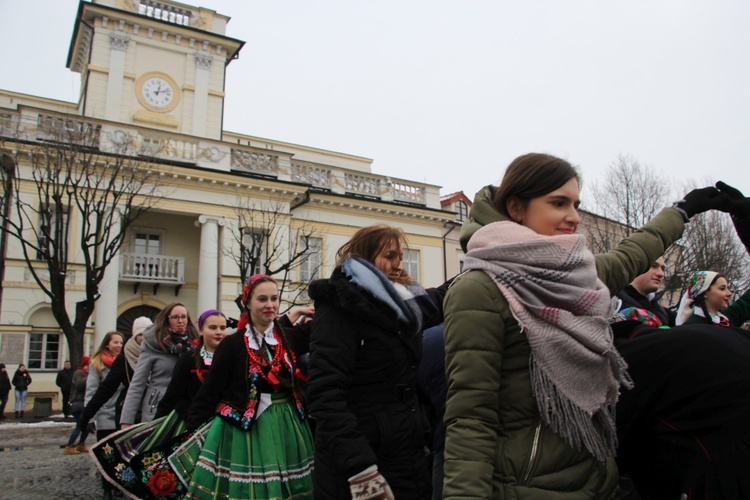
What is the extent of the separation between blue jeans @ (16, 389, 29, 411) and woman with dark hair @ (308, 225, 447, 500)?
67.6ft

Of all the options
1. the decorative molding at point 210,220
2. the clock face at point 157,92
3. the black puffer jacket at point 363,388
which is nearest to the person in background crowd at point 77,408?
the black puffer jacket at point 363,388

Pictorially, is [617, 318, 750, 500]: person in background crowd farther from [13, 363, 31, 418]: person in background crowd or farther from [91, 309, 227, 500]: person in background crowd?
[13, 363, 31, 418]: person in background crowd

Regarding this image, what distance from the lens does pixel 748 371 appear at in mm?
1633

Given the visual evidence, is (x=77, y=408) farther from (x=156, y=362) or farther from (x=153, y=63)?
(x=153, y=63)

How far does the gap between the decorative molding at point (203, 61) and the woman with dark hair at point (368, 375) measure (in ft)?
86.4

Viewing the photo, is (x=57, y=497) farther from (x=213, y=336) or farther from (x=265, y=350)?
(x=265, y=350)

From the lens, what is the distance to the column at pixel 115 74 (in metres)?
24.2

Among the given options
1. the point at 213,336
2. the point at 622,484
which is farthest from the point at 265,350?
the point at 622,484

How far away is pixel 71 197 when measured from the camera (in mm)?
21031

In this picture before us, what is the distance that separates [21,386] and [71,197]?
678cm

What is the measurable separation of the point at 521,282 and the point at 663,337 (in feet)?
1.57

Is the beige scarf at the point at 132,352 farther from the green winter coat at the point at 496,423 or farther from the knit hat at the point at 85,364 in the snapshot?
the knit hat at the point at 85,364

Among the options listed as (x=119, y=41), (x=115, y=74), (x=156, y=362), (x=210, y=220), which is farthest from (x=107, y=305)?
(x=156, y=362)

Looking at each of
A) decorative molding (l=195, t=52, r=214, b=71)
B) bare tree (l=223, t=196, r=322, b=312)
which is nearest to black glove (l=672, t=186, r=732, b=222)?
bare tree (l=223, t=196, r=322, b=312)
